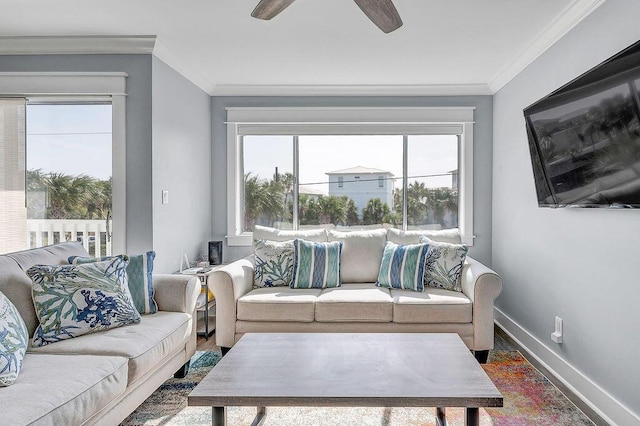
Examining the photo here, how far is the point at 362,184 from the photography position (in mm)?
4574

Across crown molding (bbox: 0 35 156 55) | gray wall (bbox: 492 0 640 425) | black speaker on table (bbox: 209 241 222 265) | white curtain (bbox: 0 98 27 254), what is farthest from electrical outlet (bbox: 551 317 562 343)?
white curtain (bbox: 0 98 27 254)

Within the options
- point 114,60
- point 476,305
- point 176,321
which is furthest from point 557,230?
point 114,60

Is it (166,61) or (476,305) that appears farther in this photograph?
(166,61)

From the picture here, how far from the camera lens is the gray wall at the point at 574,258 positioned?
2.16m

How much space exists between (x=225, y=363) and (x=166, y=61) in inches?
102

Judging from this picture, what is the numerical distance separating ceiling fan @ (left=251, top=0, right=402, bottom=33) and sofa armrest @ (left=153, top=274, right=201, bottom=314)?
1763mm

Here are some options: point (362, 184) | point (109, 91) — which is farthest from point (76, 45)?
point (362, 184)

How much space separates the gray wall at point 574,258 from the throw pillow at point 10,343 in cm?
286

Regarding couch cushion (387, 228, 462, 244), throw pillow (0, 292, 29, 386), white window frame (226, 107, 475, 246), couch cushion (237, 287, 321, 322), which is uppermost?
white window frame (226, 107, 475, 246)

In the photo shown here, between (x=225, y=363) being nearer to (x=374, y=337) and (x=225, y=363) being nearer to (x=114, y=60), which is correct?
(x=374, y=337)

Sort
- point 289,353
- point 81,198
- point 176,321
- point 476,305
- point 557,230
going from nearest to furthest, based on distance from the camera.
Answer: point 289,353, point 176,321, point 557,230, point 476,305, point 81,198

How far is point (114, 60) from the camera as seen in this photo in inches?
130

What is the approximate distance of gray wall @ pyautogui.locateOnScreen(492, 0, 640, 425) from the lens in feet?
7.10

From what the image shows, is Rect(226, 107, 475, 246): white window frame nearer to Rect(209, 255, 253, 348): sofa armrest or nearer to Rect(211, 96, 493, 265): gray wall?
Rect(211, 96, 493, 265): gray wall
